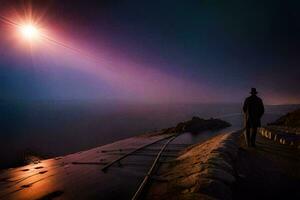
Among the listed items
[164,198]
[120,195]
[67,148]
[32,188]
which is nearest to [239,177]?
[164,198]

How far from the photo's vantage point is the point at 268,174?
6.75 m

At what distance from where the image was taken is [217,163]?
707 cm

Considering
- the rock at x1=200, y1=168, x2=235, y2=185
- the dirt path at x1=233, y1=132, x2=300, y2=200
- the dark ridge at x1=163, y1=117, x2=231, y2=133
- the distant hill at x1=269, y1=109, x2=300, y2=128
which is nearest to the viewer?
the dirt path at x1=233, y1=132, x2=300, y2=200

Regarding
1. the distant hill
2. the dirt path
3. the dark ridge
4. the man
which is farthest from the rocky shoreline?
the distant hill

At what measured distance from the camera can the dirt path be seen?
5.36m

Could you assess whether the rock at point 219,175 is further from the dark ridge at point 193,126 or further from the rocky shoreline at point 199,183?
the dark ridge at point 193,126

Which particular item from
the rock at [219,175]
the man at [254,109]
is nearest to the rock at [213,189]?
the rock at [219,175]

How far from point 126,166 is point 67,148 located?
44.7m

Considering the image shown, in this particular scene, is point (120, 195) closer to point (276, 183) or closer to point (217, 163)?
point (217, 163)

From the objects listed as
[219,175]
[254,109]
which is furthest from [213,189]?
[254,109]

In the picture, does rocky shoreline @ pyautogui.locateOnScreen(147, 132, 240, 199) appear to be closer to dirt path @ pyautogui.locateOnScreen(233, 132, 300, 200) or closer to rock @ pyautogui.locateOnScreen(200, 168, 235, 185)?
rock @ pyautogui.locateOnScreen(200, 168, 235, 185)

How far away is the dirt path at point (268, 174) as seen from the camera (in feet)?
17.6

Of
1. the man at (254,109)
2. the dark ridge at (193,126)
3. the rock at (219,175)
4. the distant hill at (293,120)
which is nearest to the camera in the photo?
the rock at (219,175)

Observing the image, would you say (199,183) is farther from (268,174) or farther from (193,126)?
(193,126)
